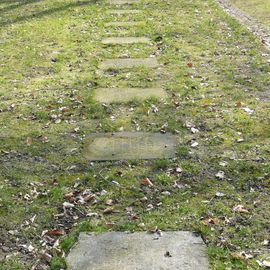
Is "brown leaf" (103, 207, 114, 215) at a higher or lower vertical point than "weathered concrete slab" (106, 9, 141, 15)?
higher

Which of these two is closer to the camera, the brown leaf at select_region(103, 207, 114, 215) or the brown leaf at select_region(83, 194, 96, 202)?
the brown leaf at select_region(103, 207, 114, 215)

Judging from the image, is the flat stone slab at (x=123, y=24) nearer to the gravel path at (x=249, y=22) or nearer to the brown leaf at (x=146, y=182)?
the gravel path at (x=249, y=22)

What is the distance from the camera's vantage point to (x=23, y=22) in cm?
1002

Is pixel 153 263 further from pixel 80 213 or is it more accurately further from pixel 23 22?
pixel 23 22

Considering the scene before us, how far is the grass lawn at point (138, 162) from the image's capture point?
322 centimetres

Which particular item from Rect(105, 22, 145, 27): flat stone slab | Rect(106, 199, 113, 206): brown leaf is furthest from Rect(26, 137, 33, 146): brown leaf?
Rect(105, 22, 145, 27): flat stone slab

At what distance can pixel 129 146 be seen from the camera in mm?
4340

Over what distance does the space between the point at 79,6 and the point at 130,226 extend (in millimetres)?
9191

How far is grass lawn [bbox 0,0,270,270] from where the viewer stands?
322cm

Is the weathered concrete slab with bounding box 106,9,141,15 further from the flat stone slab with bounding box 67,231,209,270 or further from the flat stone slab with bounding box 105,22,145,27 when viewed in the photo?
the flat stone slab with bounding box 67,231,209,270

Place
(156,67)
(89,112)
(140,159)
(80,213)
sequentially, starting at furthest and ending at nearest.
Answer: (156,67), (89,112), (140,159), (80,213)

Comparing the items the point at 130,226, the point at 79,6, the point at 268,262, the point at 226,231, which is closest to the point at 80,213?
the point at 130,226

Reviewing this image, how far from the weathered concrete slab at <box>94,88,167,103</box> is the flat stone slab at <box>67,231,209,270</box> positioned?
2533 mm

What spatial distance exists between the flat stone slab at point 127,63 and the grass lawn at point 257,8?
10.4 ft
